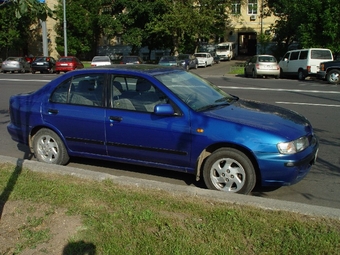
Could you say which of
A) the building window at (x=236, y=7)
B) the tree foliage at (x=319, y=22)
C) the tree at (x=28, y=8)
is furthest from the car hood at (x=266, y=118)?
the building window at (x=236, y=7)

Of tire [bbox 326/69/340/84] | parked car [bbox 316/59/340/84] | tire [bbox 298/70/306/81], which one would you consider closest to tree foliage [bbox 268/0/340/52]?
tire [bbox 298/70/306/81]

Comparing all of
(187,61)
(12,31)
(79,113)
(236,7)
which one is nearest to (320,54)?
(187,61)

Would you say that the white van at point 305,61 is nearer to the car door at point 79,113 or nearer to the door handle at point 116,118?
the car door at point 79,113

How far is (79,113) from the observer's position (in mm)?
5691

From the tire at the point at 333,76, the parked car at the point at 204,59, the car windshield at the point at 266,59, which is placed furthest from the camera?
the parked car at the point at 204,59

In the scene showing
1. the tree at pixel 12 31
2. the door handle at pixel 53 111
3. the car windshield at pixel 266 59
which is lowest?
the door handle at pixel 53 111

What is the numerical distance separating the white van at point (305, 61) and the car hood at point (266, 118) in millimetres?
17408

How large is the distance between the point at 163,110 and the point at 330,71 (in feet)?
55.2

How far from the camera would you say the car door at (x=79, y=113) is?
5.59 meters

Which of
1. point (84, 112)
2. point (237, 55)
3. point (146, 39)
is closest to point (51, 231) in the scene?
point (84, 112)

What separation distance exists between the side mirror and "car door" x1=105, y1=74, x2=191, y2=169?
77mm

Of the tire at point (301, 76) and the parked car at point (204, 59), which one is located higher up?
the parked car at point (204, 59)

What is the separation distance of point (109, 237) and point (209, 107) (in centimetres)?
236

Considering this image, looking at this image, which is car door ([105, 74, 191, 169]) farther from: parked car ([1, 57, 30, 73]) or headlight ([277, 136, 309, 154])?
parked car ([1, 57, 30, 73])
